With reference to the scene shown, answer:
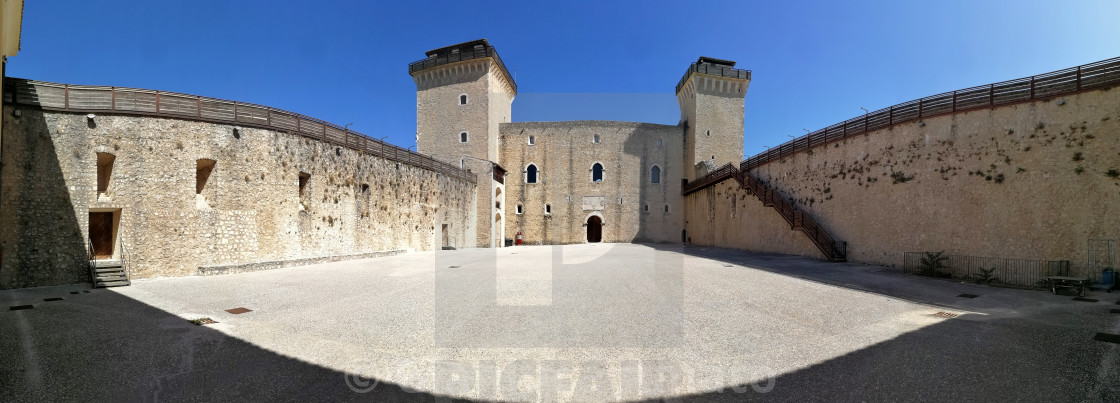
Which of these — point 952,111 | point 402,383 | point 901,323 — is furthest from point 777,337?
point 952,111

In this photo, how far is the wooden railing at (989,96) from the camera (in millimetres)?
9297

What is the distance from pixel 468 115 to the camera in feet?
95.6

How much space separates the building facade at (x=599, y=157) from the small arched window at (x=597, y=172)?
0.08m

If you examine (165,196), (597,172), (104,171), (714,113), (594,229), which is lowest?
(594,229)

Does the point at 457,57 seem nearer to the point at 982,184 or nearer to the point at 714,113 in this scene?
the point at 714,113

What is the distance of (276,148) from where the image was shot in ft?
42.4

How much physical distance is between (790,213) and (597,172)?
52.3 ft

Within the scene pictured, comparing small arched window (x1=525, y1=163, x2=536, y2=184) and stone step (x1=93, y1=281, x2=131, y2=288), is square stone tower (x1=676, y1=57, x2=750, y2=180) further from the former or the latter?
stone step (x1=93, y1=281, x2=131, y2=288)

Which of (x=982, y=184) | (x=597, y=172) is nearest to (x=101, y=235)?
(x=982, y=184)

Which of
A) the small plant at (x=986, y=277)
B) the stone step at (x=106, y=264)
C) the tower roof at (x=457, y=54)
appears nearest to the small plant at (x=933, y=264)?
the small plant at (x=986, y=277)

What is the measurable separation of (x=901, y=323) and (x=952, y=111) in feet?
32.3

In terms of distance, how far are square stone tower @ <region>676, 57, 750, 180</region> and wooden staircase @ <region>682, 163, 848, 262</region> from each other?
5669mm

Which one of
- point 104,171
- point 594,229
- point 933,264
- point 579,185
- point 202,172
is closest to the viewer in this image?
point 933,264

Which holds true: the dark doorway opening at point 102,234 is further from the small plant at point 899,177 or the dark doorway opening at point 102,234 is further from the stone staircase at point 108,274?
the small plant at point 899,177
